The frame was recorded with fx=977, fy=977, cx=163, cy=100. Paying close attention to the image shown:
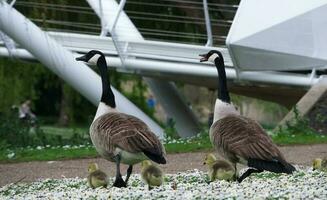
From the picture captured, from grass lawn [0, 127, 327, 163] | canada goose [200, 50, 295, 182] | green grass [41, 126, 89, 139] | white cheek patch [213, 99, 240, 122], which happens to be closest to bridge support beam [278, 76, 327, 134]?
grass lawn [0, 127, 327, 163]

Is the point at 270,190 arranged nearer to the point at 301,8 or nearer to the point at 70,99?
the point at 301,8

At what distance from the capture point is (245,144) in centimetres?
1062

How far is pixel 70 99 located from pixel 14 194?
2518cm

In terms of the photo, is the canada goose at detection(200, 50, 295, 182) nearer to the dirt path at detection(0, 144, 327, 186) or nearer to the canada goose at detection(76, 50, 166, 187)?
the canada goose at detection(76, 50, 166, 187)

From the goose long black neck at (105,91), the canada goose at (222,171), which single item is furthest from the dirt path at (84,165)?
the canada goose at (222,171)

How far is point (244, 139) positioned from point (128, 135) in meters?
1.30

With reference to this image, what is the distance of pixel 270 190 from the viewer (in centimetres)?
1015

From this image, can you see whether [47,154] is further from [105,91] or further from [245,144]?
[245,144]

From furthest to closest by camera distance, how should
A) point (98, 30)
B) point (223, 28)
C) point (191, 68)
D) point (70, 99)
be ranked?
1. point (70, 99)
2. point (98, 30)
3. point (223, 28)
4. point (191, 68)

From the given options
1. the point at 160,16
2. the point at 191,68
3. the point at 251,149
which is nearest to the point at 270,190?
the point at 251,149

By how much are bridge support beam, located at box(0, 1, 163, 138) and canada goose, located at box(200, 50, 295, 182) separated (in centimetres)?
1141

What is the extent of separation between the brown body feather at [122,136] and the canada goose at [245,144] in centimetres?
70

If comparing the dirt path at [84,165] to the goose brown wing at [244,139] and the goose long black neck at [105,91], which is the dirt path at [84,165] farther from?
the goose brown wing at [244,139]

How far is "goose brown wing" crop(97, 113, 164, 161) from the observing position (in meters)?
10.8
